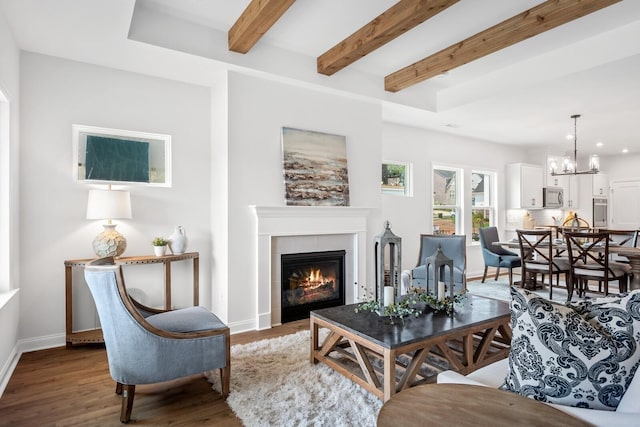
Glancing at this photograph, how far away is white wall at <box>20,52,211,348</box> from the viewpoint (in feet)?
10.7

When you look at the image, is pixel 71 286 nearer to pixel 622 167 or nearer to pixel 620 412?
pixel 620 412

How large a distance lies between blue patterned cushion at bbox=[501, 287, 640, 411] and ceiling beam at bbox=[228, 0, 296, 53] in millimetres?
2515

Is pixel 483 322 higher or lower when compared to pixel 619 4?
lower

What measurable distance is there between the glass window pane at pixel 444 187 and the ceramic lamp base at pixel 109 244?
4880mm

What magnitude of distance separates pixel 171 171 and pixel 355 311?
2.45 metres

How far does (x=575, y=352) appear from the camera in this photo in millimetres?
1242

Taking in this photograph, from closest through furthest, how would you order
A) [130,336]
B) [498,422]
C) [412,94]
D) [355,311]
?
1. [498,422]
2. [130,336]
3. [355,311]
4. [412,94]

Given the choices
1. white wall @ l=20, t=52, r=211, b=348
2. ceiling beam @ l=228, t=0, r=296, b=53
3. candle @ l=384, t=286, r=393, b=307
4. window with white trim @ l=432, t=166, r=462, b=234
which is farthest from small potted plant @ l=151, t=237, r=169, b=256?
window with white trim @ l=432, t=166, r=462, b=234

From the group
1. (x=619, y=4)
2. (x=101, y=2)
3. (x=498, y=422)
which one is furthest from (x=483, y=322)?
(x=101, y=2)

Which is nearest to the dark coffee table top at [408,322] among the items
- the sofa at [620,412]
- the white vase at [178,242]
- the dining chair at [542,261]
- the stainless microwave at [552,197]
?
the sofa at [620,412]

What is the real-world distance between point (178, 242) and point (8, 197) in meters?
1.36

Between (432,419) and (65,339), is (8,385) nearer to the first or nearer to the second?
(65,339)

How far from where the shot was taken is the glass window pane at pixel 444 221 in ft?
21.1

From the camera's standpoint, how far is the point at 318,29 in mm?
3416
